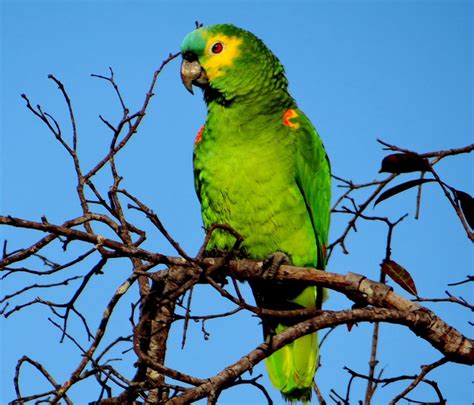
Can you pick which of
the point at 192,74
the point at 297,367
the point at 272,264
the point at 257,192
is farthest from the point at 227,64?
the point at 297,367

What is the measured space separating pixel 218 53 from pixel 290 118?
67 centimetres

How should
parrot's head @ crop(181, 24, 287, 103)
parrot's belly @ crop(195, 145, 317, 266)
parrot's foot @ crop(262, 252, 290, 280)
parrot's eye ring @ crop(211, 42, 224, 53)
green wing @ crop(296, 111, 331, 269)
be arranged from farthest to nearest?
parrot's eye ring @ crop(211, 42, 224, 53), parrot's head @ crop(181, 24, 287, 103), green wing @ crop(296, 111, 331, 269), parrot's belly @ crop(195, 145, 317, 266), parrot's foot @ crop(262, 252, 290, 280)

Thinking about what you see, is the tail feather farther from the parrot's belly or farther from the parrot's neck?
the parrot's neck

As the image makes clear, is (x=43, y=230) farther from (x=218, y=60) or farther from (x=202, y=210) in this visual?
(x=218, y=60)

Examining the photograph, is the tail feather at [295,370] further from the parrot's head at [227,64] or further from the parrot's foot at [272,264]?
the parrot's head at [227,64]

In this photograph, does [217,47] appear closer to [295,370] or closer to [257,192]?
[257,192]

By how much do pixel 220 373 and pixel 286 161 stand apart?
1.87 metres

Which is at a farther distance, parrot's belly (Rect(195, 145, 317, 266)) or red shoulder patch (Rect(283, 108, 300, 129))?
red shoulder patch (Rect(283, 108, 300, 129))

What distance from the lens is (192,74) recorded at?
13.8 ft

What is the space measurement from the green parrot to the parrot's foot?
0.19m

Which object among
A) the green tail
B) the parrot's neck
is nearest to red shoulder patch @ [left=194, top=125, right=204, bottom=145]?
the parrot's neck

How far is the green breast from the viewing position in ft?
12.1

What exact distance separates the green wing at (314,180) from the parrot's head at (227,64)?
0.38m

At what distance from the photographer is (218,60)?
4.15 meters
